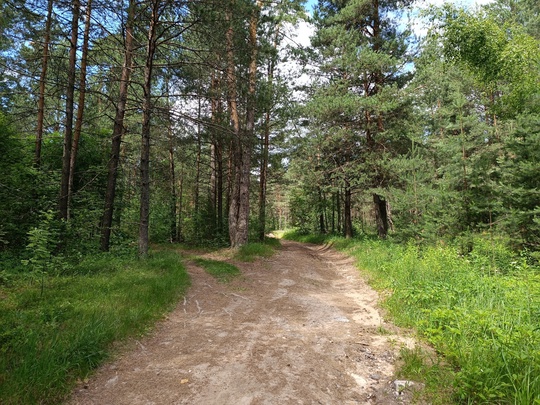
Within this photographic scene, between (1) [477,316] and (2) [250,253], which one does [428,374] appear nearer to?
(1) [477,316]

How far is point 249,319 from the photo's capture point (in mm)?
4816

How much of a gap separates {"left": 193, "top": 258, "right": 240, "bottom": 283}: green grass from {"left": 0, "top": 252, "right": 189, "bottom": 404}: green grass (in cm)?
115

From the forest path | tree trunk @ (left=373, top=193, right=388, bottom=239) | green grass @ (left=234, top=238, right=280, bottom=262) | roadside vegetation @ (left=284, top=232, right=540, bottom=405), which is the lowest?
the forest path

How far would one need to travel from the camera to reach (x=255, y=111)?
11.1 metres

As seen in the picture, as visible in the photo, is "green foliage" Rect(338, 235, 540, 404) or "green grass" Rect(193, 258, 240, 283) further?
"green grass" Rect(193, 258, 240, 283)

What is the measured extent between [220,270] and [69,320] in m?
4.45

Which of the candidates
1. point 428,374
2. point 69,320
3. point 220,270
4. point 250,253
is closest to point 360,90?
point 250,253

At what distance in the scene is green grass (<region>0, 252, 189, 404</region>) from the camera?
2.56 meters

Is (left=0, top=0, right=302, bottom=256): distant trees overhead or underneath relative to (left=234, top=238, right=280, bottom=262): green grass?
overhead

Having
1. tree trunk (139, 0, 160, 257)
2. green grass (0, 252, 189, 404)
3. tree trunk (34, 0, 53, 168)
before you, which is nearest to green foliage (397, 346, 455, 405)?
green grass (0, 252, 189, 404)

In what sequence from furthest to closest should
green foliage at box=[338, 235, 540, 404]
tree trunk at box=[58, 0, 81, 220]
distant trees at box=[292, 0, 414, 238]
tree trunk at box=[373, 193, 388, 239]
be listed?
tree trunk at box=[373, 193, 388, 239]
distant trees at box=[292, 0, 414, 238]
tree trunk at box=[58, 0, 81, 220]
green foliage at box=[338, 235, 540, 404]

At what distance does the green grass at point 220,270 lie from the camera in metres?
7.44

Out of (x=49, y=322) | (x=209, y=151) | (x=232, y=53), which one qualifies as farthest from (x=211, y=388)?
(x=209, y=151)

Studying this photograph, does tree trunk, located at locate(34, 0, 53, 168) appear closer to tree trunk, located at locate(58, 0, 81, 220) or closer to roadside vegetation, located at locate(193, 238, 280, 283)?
tree trunk, located at locate(58, 0, 81, 220)
